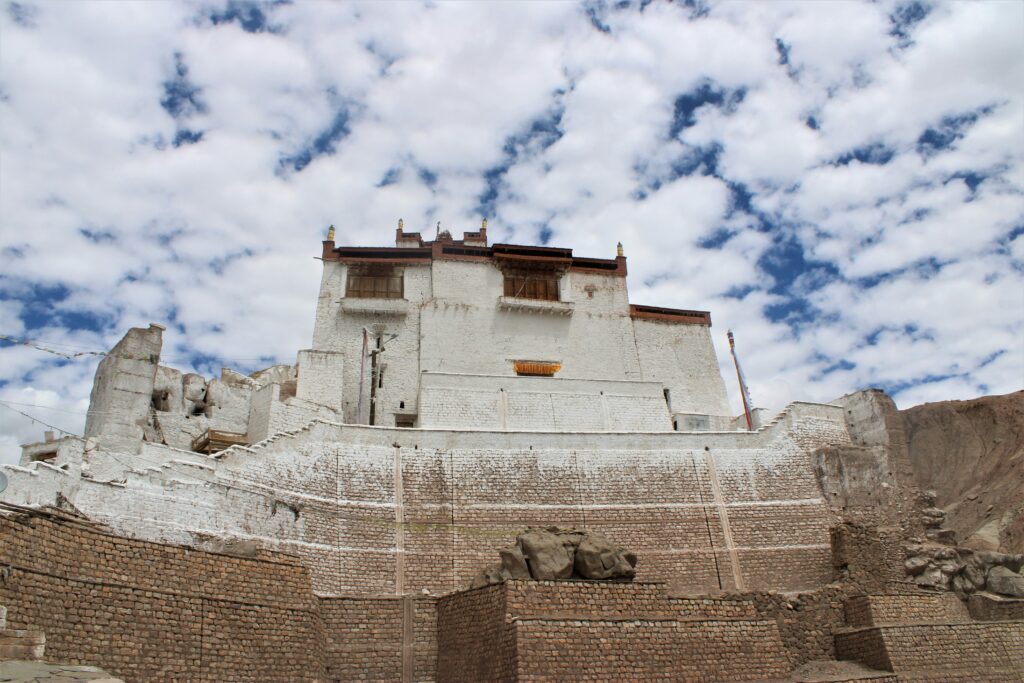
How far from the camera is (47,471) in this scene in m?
15.8

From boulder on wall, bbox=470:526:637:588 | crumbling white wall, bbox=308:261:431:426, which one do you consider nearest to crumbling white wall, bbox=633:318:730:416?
crumbling white wall, bbox=308:261:431:426

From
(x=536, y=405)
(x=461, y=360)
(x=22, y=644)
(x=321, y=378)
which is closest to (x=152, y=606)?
(x=22, y=644)

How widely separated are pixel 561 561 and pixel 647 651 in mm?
2584

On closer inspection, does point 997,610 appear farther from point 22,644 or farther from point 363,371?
point 22,644

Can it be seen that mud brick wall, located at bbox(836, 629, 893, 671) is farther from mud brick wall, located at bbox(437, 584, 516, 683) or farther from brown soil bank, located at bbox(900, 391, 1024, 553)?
brown soil bank, located at bbox(900, 391, 1024, 553)

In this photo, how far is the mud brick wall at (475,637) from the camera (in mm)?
15406

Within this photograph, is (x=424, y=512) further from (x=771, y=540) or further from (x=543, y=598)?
(x=771, y=540)

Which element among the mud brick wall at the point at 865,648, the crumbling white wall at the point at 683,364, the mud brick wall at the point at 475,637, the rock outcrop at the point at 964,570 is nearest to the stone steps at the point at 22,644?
the mud brick wall at the point at 475,637

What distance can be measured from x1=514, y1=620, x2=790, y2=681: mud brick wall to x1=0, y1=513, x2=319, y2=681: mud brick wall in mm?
4315

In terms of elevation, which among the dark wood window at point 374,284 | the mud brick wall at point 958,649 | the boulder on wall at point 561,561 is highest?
the dark wood window at point 374,284

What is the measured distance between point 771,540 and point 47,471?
18.6 metres

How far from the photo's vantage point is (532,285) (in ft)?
112

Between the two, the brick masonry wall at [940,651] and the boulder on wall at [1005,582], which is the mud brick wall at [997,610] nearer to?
the boulder on wall at [1005,582]

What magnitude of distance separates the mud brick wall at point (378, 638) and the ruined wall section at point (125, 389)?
8.20 meters
